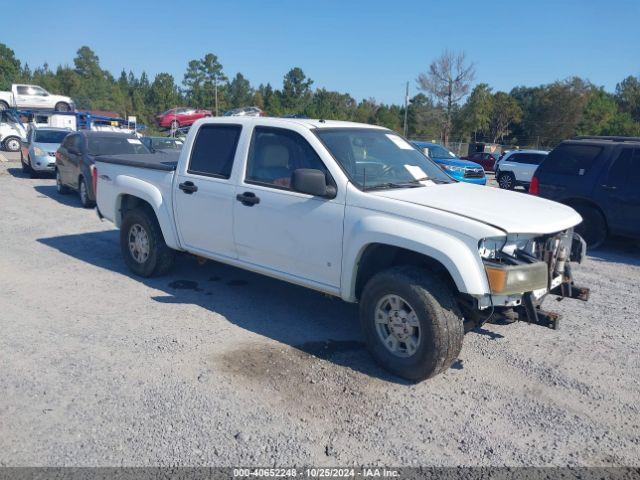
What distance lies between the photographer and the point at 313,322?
17.7ft

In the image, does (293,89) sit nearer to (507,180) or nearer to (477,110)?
(477,110)

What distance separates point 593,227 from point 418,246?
21.5ft

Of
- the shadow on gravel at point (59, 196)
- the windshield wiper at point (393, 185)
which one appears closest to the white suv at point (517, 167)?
the shadow on gravel at point (59, 196)

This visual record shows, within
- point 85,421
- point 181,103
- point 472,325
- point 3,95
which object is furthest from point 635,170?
point 181,103

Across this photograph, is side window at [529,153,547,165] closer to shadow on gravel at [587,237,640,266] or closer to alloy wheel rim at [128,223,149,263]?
shadow on gravel at [587,237,640,266]

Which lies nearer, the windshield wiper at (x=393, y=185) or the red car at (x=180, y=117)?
the windshield wiper at (x=393, y=185)

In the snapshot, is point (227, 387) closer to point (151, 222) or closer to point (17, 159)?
point (151, 222)

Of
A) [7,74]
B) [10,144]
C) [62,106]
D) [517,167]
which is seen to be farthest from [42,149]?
[7,74]

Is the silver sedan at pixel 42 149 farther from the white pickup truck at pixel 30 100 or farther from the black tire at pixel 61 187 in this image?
the white pickup truck at pixel 30 100

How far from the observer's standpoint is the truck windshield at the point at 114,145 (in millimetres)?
12312

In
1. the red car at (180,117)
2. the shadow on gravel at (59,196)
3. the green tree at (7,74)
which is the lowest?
the shadow on gravel at (59,196)

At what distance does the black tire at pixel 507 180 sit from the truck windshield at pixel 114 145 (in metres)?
15.1

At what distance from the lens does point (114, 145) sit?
12.7 metres

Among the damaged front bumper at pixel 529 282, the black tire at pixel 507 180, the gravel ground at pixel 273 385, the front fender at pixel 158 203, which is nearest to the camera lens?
the gravel ground at pixel 273 385
